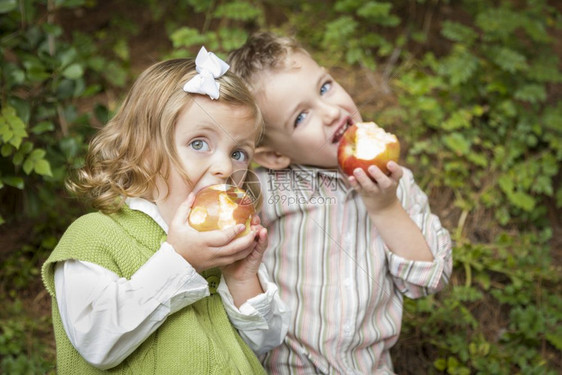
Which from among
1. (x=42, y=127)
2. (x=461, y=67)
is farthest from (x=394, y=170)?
(x=461, y=67)

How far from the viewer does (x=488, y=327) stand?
2.52 m

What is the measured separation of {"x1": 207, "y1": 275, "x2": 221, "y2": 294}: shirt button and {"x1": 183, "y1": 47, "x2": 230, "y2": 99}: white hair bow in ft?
1.73

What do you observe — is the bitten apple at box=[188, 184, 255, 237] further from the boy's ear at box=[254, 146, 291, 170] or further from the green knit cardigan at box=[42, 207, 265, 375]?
the boy's ear at box=[254, 146, 291, 170]

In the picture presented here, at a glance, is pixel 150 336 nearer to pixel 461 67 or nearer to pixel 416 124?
pixel 416 124

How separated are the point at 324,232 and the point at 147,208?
2.01 feet

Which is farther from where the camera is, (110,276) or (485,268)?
(485,268)

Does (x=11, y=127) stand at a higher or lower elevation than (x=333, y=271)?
higher

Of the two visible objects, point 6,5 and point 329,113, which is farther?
point 6,5

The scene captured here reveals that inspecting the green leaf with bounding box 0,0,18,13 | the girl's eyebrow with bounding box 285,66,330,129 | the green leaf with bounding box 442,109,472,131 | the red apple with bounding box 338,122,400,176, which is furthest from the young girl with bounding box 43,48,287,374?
the green leaf with bounding box 442,109,472,131

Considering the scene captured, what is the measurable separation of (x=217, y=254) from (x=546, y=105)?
2.51m

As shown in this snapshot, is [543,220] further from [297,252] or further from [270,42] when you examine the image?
[270,42]

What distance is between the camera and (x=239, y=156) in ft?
5.20

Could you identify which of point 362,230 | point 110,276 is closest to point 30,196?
point 110,276

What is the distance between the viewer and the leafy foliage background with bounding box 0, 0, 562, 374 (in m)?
2.33
